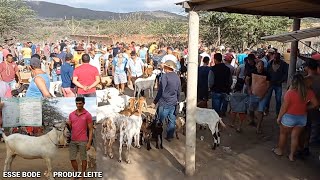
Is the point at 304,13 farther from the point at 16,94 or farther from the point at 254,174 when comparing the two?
the point at 16,94

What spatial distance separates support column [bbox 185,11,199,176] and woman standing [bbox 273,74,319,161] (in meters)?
1.76

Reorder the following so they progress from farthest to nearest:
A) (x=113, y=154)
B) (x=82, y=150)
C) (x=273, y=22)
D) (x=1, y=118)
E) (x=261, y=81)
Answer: (x=273, y=22), (x=261, y=81), (x=113, y=154), (x=1, y=118), (x=82, y=150)

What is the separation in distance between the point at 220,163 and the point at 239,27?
18.0 meters

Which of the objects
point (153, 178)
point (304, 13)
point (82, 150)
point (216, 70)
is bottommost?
point (153, 178)

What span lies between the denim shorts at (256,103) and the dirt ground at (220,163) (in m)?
0.72

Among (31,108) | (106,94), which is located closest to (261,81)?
(106,94)

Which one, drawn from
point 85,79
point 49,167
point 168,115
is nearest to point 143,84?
point 168,115

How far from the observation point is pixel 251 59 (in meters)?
9.66

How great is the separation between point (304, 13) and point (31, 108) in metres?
7.33

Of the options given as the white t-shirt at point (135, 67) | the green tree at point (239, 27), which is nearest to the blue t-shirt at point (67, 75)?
the white t-shirt at point (135, 67)

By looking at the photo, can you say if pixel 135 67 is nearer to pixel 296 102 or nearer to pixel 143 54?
pixel 143 54

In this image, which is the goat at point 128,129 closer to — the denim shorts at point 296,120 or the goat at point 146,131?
the goat at point 146,131

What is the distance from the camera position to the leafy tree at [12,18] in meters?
31.5

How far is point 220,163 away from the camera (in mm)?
7164
